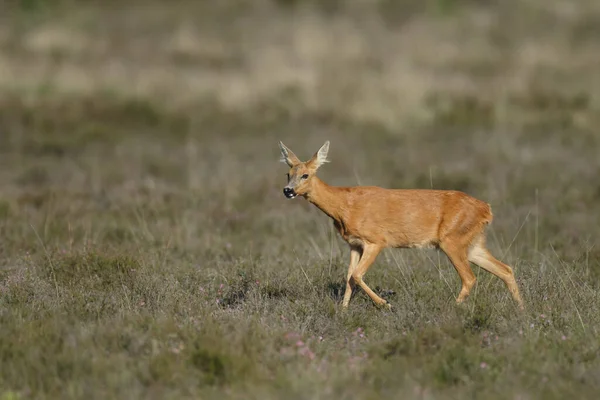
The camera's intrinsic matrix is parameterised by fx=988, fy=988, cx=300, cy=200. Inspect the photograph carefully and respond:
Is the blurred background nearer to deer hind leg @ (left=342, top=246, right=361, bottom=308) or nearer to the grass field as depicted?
the grass field

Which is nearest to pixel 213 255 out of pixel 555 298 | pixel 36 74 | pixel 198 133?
pixel 555 298

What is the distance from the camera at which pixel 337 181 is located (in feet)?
56.2

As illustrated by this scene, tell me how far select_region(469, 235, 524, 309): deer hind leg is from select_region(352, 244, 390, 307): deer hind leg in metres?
0.99

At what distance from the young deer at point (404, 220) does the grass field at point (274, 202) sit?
13.1 inches

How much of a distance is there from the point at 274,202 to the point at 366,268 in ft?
19.7

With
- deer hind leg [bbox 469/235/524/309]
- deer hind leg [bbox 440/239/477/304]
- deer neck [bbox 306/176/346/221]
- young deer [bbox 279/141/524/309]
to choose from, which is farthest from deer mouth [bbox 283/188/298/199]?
deer hind leg [bbox 469/235/524/309]

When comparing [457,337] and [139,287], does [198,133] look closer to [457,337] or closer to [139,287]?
[139,287]

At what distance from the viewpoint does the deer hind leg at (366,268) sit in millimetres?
8867

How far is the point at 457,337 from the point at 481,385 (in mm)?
824

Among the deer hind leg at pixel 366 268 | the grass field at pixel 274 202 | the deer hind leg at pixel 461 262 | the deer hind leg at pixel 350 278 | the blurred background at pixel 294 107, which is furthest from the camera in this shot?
the blurred background at pixel 294 107

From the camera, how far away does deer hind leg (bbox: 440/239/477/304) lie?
9.14 meters

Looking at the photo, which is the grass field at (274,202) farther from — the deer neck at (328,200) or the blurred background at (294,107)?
the deer neck at (328,200)

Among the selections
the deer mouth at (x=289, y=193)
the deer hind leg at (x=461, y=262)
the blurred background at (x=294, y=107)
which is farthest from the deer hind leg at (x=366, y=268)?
the blurred background at (x=294, y=107)

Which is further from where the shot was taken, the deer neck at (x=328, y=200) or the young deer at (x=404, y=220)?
the deer neck at (x=328, y=200)
